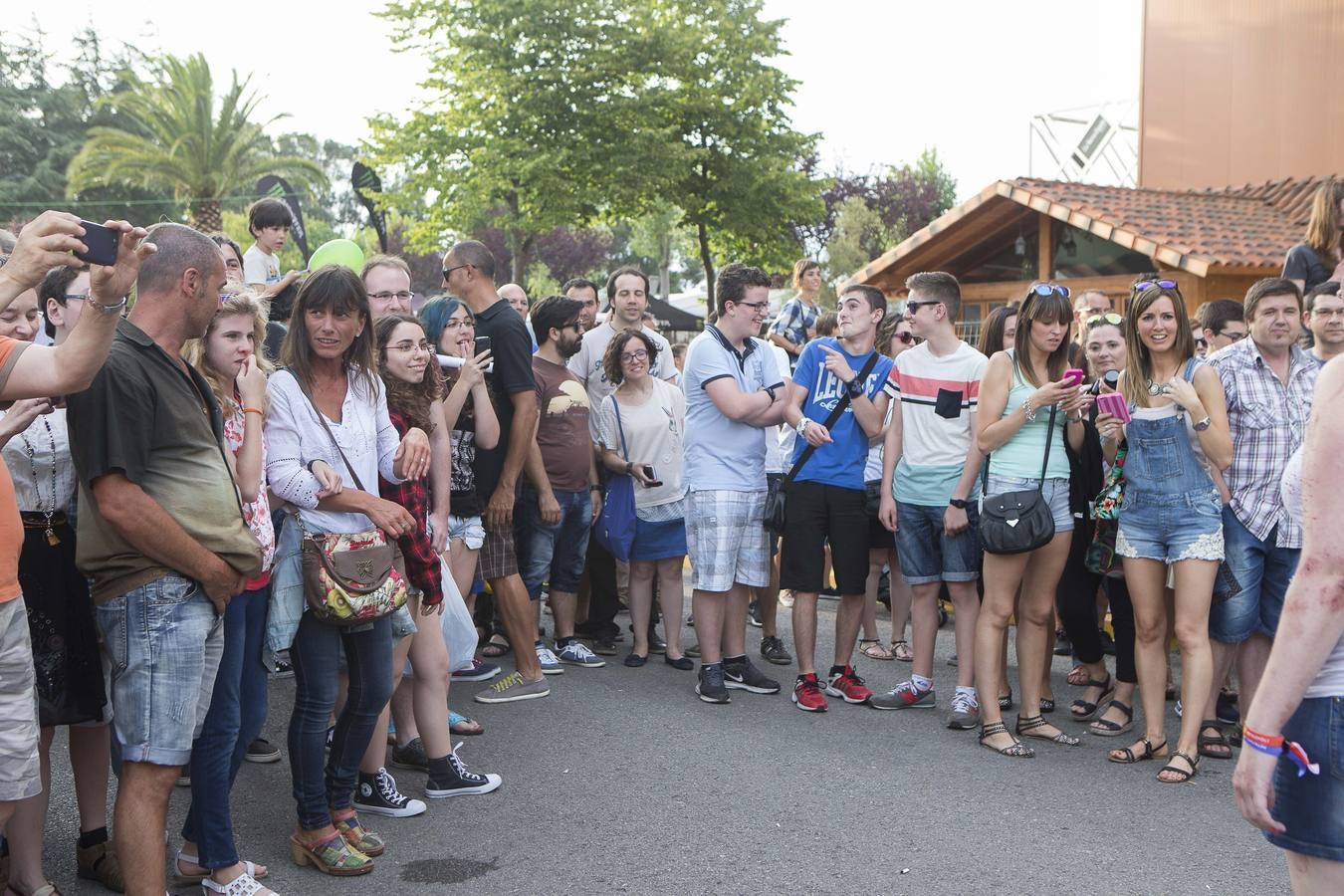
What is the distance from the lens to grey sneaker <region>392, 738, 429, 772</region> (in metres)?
5.20

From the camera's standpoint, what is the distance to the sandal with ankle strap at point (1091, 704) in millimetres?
6195

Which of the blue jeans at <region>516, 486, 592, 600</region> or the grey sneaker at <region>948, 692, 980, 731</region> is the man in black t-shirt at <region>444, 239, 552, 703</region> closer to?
the blue jeans at <region>516, 486, 592, 600</region>

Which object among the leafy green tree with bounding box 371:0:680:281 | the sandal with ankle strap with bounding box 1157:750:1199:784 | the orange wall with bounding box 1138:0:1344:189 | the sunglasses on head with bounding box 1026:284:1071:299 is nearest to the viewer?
the sandal with ankle strap with bounding box 1157:750:1199:784

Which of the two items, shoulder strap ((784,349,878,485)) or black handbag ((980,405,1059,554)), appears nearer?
black handbag ((980,405,1059,554))

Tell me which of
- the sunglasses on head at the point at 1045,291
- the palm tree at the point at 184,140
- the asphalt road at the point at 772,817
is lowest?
the asphalt road at the point at 772,817

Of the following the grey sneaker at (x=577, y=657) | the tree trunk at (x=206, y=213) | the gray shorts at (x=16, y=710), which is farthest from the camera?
the tree trunk at (x=206, y=213)

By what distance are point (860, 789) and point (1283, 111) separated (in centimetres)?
1812

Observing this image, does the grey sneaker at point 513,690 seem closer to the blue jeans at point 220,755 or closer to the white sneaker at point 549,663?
the white sneaker at point 549,663

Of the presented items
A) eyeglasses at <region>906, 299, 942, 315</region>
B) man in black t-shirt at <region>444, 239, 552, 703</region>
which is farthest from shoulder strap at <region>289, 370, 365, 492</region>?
eyeglasses at <region>906, 299, 942, 315</region>

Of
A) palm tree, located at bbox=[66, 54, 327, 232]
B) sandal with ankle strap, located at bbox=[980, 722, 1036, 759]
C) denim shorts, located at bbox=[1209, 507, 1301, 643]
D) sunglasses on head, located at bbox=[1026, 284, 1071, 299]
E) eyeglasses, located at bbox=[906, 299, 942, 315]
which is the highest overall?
palm tree, located at bbox=[66, 54, 327, 232]

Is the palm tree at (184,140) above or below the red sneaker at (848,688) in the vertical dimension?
above

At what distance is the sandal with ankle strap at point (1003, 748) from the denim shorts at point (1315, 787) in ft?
10.6

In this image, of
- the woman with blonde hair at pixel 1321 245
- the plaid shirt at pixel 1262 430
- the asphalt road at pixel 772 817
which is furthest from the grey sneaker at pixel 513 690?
the woman with blonde hair at pixel 1321 245

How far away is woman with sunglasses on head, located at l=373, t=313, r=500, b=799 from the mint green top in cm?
270
